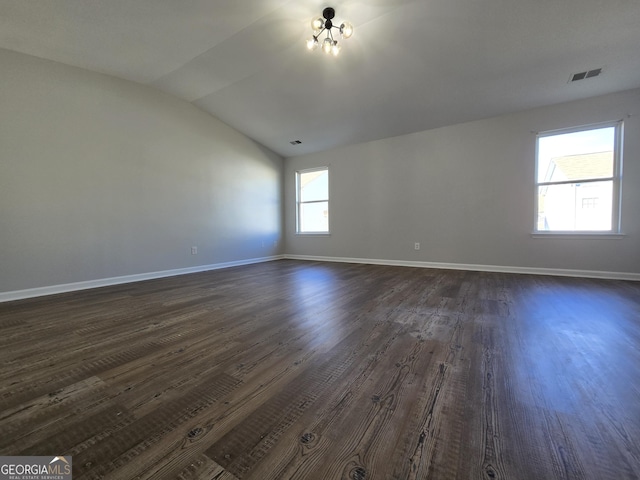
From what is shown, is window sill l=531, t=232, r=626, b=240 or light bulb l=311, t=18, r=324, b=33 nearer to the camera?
light bulb l=311, t=18, r=324, b=33

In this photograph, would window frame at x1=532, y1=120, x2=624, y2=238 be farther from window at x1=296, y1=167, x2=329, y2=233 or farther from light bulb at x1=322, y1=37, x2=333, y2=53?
window at x1=296, y1=167, x2=329, y2=233

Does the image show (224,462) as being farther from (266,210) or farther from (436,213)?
(266,210)

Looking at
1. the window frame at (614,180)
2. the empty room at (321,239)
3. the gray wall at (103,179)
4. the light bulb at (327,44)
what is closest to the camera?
the empty room at (321,239)

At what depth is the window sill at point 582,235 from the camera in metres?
3.59

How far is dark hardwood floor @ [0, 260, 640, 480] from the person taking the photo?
0.84 meters

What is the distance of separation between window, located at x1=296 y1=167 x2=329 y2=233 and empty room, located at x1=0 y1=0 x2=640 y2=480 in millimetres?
74

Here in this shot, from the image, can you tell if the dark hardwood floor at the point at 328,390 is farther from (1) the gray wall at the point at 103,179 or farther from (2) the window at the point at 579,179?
(2) the window at the point at 579,179

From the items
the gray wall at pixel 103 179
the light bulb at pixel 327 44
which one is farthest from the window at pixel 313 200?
the light bulb at pixel 327 44

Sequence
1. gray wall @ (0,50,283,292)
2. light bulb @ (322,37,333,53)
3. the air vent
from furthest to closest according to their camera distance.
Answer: the air vent < gray wall @ (0,50,283,292) < light bulb @ (322,37,333,53)

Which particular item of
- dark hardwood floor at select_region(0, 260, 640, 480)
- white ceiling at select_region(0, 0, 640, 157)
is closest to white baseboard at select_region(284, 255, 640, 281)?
dark hardwood floor at select_region(0, 260, 640, 480)

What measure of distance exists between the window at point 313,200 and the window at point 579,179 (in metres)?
3.81

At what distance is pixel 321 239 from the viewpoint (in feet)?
19.9

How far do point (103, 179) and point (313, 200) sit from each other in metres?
3.84

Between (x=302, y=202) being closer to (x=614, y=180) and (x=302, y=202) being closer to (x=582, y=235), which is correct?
(x=582, y=235)
